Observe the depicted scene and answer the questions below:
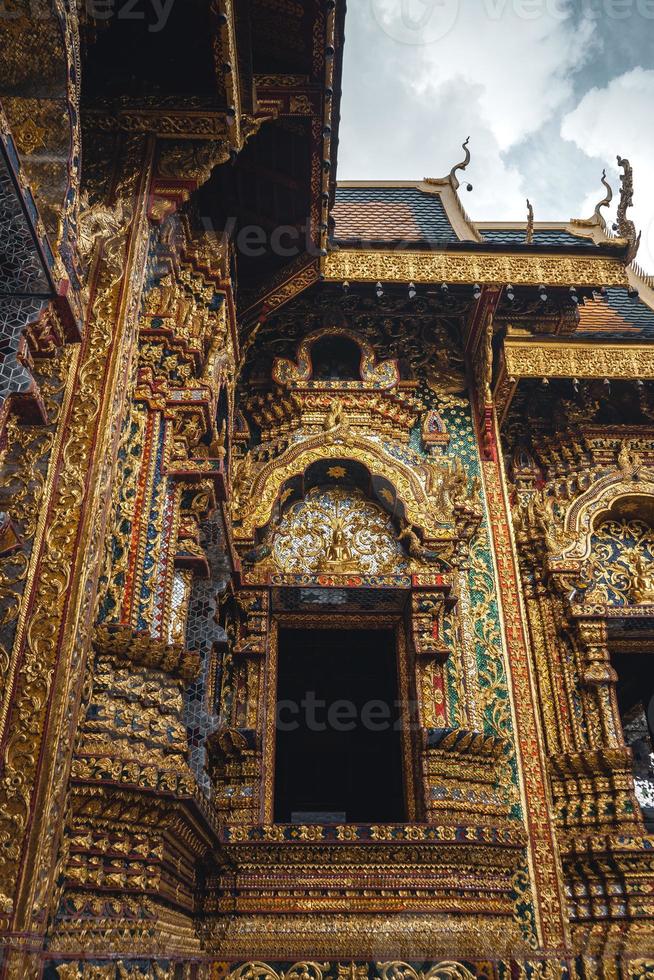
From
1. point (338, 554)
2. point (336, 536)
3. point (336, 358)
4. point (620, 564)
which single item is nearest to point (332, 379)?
point (336, 358)

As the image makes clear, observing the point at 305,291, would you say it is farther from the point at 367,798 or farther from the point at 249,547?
the point at 367,798

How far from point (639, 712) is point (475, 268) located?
6262 millimetres

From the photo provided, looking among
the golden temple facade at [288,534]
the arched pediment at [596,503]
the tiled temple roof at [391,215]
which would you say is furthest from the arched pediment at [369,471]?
the tiled temple roof at [391,215]

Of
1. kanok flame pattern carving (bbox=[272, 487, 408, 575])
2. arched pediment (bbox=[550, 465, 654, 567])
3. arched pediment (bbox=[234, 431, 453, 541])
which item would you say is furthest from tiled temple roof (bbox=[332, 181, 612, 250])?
kanok flame pattern carving (bbox=[272, 487, 408, 575])

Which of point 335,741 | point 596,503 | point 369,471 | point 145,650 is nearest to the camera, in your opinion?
point 145,650

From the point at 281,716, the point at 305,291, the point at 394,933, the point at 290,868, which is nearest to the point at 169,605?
the point at 290,868

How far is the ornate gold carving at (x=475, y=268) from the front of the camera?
6969 millimetres

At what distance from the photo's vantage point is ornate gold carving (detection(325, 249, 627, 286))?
6.97 metres

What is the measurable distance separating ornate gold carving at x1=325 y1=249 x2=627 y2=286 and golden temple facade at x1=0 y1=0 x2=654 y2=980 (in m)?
0.03

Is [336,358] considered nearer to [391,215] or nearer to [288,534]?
[288,534]

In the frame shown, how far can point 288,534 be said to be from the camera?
272 inches

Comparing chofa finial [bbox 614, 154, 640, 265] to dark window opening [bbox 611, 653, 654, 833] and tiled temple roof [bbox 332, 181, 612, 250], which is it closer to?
tiled temple roof [bbox 332, 181, 612, 250]

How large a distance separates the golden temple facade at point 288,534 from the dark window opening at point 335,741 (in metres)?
0.06

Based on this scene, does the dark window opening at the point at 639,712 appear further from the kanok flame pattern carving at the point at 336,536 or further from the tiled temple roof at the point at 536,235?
the tiled temple roof at the point at 536,235
